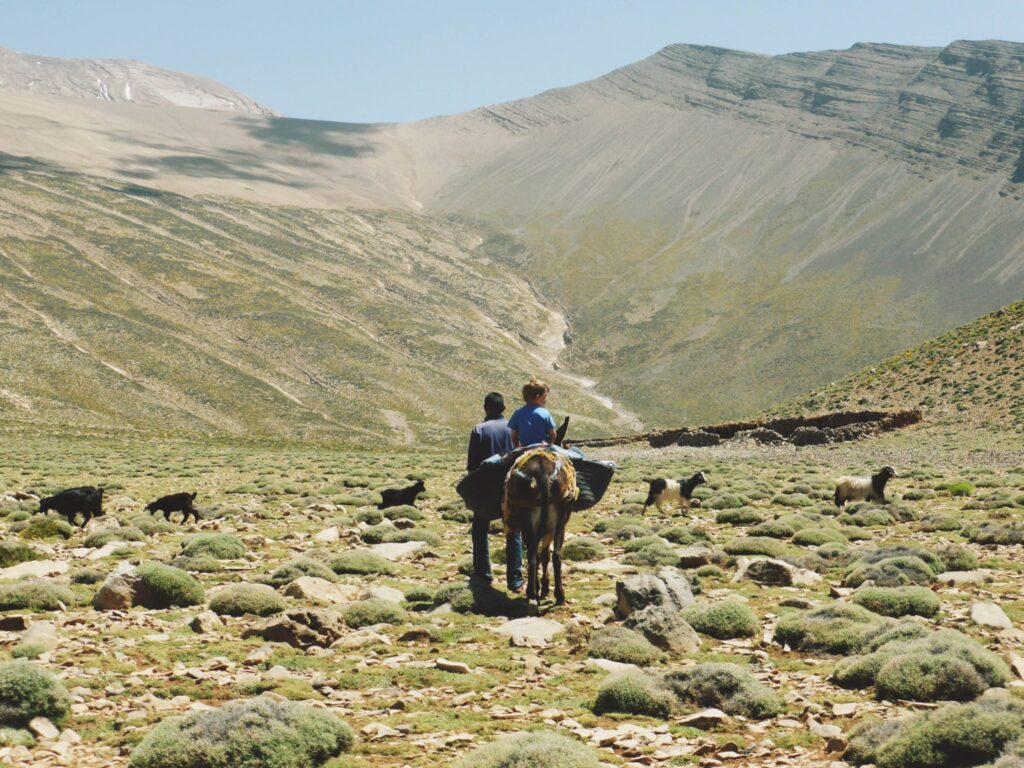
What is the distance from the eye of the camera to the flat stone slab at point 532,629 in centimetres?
1107

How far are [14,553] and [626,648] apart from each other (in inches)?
438

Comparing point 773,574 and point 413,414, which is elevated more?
point 773,574

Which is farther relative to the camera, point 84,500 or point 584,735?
point 84,500

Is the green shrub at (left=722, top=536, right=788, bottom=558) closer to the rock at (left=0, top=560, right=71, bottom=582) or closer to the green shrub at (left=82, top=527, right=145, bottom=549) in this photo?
the rock at (left=0, top=560, right=71, bottom=582)

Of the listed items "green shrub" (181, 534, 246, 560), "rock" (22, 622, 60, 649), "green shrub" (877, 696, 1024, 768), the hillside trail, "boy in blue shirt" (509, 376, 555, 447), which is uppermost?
"boy in blue shirt" (509, 376, 555, 447)

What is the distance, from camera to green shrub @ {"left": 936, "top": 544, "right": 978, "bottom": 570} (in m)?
15.0

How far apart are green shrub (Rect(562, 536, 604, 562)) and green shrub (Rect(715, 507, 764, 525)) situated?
6234 mm

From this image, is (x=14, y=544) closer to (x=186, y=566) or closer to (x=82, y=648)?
(x=186, y=566)

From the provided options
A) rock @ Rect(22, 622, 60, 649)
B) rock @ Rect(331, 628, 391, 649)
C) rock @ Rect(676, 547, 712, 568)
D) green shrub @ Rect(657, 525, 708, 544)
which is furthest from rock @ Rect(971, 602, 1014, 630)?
rock @ Rect(22, 622, 60, 649)

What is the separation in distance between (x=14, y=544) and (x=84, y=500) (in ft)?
18.6

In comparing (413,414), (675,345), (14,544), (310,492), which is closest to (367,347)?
(413,414)

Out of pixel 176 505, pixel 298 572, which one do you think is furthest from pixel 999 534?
pixel 176 505

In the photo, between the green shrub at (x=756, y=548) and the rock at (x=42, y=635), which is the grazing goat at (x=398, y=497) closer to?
the green shrub at (x=756, y=548)

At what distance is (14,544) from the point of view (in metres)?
16.1
